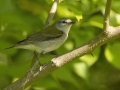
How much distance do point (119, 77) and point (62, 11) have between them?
1597 millimetres

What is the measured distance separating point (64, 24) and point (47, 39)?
17.5 inches

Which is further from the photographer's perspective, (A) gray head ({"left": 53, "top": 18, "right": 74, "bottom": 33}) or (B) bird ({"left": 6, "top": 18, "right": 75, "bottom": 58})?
(A) gray head ({"left": 53, "top": 18, "right": 74, "bottom": 33})

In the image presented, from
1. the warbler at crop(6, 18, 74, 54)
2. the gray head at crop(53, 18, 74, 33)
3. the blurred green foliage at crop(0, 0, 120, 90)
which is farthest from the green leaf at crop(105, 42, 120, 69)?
the gray head at crop(53, 18, 74, 33)

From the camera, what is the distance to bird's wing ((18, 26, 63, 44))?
3.71 meters

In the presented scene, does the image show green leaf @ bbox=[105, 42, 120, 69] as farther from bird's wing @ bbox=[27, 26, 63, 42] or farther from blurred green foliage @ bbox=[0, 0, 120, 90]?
bird's wing @ bbox=[27, 26, 63, 42]

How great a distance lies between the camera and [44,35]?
13.0ft

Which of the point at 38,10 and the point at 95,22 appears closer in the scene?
the point at 95,22

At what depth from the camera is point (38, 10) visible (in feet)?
14.6

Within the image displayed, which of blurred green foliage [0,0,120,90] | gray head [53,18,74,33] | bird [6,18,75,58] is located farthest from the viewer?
gray head [53,18,74,33]

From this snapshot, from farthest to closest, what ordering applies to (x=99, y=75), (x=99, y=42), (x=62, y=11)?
(x=99, y=75), (x=62, y=11), (x=99, y=42)

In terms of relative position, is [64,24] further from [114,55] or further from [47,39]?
[114,55]

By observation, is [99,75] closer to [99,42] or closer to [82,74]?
[82,74]

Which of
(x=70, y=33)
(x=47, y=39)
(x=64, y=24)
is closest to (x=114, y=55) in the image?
(x=70, y=33)

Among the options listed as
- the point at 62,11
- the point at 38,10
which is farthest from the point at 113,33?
the point at 38,10
